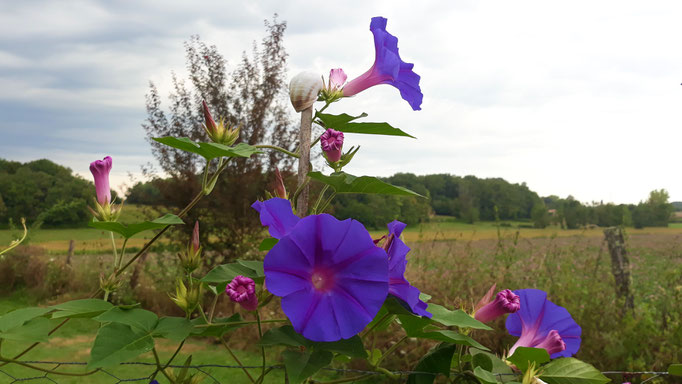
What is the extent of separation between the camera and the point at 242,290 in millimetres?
772

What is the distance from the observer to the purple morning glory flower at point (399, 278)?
0.70m

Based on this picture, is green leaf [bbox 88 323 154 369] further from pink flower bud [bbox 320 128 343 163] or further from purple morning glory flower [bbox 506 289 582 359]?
purple morning glory flower [bbox 506 289 582 359]

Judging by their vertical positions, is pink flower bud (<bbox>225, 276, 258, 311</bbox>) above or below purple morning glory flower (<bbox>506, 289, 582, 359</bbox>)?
above

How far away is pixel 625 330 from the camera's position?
367cm

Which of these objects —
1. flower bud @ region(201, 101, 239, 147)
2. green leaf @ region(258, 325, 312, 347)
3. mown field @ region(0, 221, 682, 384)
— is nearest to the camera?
green leaf @ region(258, 325, 312, 347)

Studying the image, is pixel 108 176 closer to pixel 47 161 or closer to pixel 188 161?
pixel 188 161

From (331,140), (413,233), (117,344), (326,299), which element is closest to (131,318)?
(117,344)

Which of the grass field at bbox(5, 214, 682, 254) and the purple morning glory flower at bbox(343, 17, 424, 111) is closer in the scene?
the purple morning glory flower at bbox(343, 17, 424, 111)

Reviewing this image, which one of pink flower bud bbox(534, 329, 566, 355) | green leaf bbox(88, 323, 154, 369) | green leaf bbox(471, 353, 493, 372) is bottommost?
green leaf bbox(471, 353, 493, 372)

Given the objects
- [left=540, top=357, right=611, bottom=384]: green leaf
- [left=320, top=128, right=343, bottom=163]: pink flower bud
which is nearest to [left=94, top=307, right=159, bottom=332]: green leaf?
[left=320, top=128, right=343, bottom=163]: pink flower bud

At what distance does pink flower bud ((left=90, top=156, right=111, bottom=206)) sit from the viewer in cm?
111

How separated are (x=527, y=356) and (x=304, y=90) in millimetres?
646

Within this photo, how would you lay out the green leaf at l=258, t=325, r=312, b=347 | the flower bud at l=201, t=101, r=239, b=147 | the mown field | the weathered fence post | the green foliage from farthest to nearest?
1. the green foliage
2. the weathered fence post
3. the mown field
4. the flower bud at l=201, t=101, r=239, b=147
5. the green leaf at l=258, t=325, r=312, b=347

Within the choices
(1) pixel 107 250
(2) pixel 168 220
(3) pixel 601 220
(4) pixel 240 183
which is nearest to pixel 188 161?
(4) pixel 240 183
